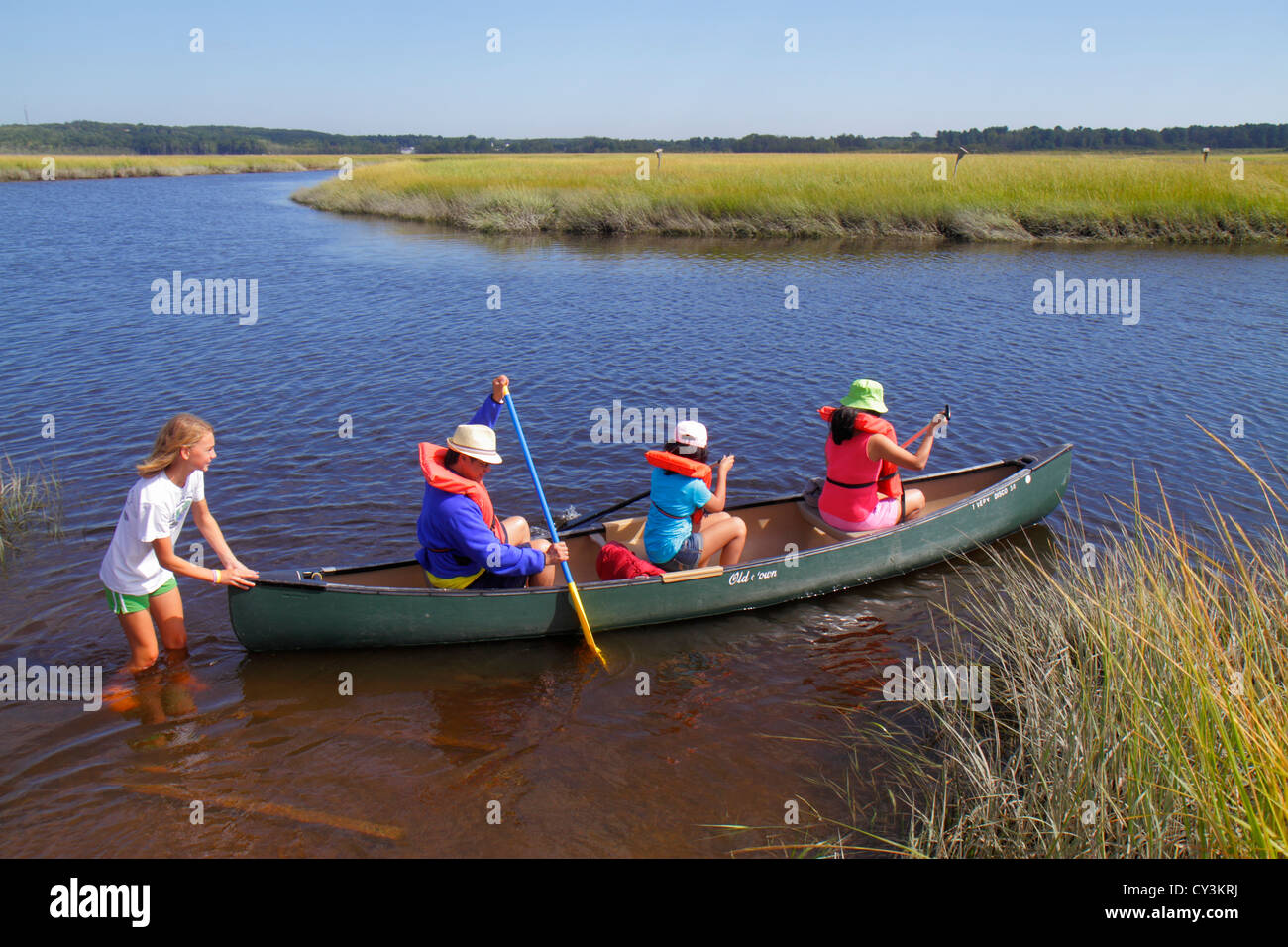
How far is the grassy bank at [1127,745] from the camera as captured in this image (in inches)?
134

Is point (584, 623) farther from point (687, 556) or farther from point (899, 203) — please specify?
point (899, 203)

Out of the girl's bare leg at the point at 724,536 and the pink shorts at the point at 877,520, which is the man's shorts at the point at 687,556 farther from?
the pink shorts at the point at 877,520

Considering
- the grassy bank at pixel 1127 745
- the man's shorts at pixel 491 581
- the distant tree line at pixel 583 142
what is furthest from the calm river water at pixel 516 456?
the distant tree line at pixel 583 142

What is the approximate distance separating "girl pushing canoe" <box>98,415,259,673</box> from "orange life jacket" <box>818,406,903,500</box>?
4938 millimetres

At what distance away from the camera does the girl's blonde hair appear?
17.9 ft

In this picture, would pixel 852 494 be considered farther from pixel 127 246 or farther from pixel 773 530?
pixel 127 246

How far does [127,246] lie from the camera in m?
26.2

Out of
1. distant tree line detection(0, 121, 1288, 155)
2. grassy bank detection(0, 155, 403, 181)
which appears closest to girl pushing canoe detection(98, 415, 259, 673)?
grassy bank detection(0, 155, 403, 181)

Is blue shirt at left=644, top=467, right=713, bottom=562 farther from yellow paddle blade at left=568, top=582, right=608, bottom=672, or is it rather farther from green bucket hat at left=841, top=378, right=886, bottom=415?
green bucket hat at left=841, top=378, right=886, bottom=415

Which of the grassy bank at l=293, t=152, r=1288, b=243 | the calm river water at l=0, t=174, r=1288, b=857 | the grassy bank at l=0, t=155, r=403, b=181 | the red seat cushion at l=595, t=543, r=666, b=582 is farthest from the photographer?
the grassy bank at l=0, t=155, r=403, b=181

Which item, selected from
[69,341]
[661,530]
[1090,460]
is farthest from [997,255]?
[69,341]

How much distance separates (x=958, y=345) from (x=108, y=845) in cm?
1430

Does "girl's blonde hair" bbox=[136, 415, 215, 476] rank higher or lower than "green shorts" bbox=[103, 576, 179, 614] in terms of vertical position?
higher

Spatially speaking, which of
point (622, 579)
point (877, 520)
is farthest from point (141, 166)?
point (877, 520)
